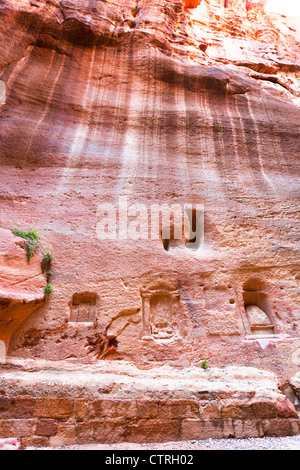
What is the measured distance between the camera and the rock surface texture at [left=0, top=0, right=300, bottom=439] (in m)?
7.05

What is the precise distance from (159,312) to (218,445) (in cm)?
302

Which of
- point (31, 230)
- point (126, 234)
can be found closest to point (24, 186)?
point (31, 230)

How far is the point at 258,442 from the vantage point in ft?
17.9

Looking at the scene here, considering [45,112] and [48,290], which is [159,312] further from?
[45,112]

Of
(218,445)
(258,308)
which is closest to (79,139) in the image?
(258,308)

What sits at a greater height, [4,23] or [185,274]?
[4,23]

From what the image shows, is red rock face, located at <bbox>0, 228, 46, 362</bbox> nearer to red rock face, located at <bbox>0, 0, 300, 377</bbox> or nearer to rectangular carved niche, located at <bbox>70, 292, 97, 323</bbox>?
red rock face, located at <bbox>0, 0, 300, 377</bbox>

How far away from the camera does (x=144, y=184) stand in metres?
9.17

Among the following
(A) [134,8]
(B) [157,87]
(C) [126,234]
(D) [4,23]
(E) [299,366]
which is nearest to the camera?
(E) [299,366]

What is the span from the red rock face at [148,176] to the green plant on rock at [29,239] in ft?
1.04

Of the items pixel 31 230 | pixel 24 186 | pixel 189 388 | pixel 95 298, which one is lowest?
pixel 189 388

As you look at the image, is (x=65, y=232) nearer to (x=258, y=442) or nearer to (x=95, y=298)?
(x=95, y=298)

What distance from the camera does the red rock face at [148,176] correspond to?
23.6 ft

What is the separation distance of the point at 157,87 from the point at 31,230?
6.83 metres
